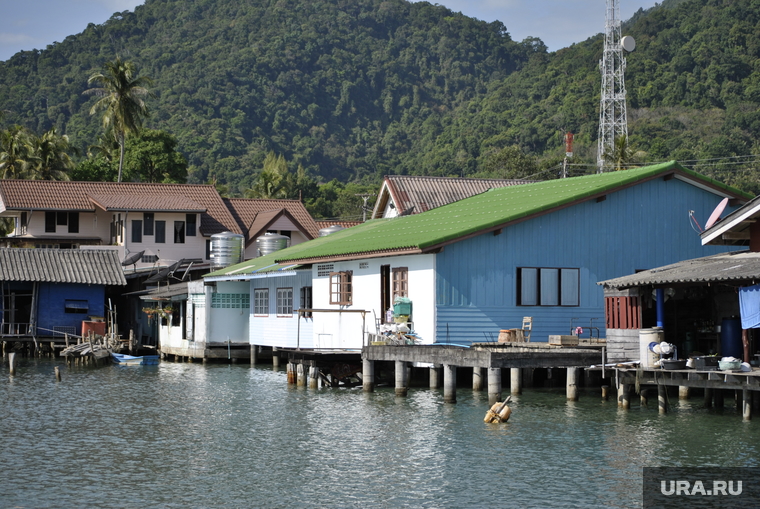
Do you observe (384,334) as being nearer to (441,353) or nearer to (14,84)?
(441,353)

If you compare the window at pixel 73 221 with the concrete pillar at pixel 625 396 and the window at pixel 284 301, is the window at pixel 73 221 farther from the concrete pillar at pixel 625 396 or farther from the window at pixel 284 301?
the concrete pillar at pixel 625 396

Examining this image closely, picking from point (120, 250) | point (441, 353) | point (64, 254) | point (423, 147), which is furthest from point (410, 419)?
point (423, 147)

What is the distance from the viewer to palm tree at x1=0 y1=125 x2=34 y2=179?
8369 centimetres

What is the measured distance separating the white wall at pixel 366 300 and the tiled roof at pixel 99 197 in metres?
32.7

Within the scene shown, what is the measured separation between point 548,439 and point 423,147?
135m

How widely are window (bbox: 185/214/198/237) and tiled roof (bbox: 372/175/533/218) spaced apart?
17124 millimetres

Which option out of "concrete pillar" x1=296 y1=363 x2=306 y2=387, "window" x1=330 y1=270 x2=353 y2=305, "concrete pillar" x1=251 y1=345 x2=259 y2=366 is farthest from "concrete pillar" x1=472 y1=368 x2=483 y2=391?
"concrete pillar" x1=251 y1=345 x2=259 y2=366

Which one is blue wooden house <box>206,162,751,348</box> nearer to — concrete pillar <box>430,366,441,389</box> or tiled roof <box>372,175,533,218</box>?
concrete pillar <box>430,366,441,389</box>

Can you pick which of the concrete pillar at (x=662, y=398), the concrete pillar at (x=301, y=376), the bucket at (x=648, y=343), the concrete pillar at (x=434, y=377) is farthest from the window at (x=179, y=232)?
the concrete pillar at (x=662, y=398)

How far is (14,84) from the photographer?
590 feet

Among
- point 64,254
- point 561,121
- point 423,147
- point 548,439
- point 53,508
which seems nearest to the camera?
point 53,508

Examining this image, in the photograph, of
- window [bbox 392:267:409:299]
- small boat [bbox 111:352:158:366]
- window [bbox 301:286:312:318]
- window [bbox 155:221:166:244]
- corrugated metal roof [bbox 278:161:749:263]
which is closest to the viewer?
corrugated metal roof [bbox 278:161:749:263]

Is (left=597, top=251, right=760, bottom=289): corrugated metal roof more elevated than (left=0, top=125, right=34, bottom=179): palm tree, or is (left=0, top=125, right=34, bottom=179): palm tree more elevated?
(left=0, top=125, right=34, bottom=179): palm tree

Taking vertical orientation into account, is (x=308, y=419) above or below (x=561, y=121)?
below
